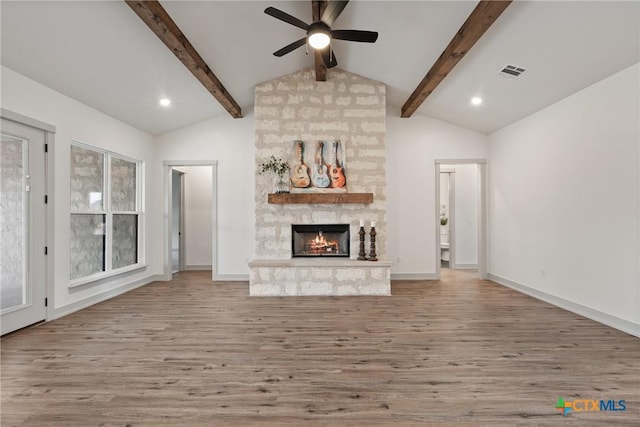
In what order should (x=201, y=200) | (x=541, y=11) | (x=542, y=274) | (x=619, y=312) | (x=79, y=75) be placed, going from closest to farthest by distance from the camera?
1. (x=541, y=11)
2. (x=619, y=312)
3. (x=79, y=75)
4. (x=542, y=274)
5. (x=201, y=200)

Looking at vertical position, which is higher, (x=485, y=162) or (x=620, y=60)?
(x=620, y=60)

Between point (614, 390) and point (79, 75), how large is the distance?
19.0 feet

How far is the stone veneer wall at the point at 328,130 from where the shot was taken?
5352mm

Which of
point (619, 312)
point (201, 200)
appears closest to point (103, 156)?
point (201, 200)

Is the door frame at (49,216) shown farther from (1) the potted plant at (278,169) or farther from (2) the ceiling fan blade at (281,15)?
(2) the ceiling fan blade at (281,15)

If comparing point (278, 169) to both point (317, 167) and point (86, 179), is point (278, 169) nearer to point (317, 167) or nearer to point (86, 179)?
point (317, 167)

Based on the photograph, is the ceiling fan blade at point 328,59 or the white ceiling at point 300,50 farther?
the ceiling fan blade at point 328,59

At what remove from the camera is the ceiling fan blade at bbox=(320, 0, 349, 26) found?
277cm

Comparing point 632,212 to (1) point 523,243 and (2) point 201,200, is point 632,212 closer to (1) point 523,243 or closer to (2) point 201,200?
(1) point 523,243

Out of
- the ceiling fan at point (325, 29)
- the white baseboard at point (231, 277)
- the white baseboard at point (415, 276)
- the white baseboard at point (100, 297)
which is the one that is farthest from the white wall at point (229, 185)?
the ceiling fan at point (325, 29)

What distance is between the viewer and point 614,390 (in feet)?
7.23

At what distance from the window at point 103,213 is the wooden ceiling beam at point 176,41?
1.93 metres

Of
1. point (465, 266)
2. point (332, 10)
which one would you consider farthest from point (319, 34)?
point (465, 266)

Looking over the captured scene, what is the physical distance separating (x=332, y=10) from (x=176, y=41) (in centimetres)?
174
